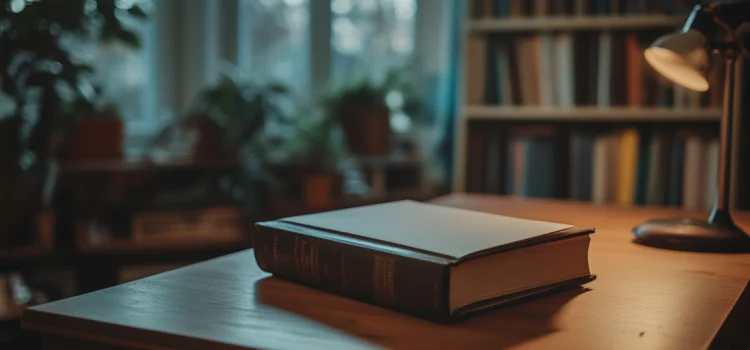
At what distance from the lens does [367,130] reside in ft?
9.23

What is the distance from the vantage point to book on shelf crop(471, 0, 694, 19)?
8.28 ft

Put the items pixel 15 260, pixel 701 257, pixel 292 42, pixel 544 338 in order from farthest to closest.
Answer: pixel 292 42
pixel 15 260
pixel 701 257
pixel 544 338

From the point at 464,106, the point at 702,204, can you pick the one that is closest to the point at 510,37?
the point at 464,106

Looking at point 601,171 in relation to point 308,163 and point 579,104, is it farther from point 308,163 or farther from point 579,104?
point 308,163

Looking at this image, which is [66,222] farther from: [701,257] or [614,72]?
[701,257]

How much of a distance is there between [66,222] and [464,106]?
4.13ft

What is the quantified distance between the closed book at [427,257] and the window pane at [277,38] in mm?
2193

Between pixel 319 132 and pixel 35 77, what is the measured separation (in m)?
0.91

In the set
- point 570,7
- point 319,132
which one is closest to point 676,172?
point 570,7

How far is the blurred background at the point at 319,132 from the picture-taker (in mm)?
2338

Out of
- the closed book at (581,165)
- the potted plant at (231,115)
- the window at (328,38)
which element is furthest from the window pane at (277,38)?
the closed book at (581,165)

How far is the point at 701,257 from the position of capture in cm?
102

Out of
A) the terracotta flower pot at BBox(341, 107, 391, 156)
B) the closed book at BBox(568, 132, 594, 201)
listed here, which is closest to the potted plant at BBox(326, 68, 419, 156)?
the terracotta flower pot at BBox(341, 107, 391, 156)

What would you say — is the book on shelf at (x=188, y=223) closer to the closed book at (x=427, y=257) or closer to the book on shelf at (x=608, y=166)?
the book on shelf at (x=608, y=166)
